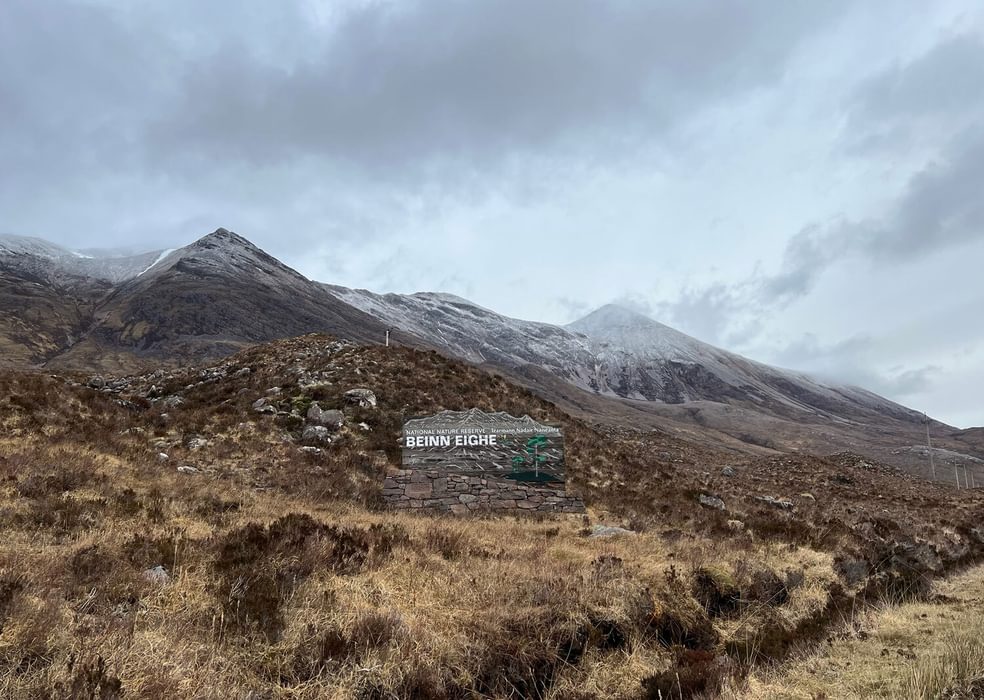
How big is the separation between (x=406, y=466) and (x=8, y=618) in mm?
13329

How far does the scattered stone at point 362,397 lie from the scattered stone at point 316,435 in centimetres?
290

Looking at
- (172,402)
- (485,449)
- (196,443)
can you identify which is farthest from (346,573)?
(172,402)

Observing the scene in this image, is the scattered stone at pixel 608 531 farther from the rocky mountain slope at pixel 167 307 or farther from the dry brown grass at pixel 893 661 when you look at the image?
the rocky mountain slope at pixel 167 307

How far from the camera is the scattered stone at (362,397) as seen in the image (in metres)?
24.2

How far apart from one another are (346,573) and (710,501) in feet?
54.0

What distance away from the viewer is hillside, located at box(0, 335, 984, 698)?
21.0ft

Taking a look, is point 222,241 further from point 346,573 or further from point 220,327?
point 346,573

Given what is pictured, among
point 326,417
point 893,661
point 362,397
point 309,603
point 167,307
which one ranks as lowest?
point 893,661

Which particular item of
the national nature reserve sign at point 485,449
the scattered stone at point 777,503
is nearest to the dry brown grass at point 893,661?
the national nature reserve sign at point 485,449

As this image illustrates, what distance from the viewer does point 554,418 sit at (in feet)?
97.3

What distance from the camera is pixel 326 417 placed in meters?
22.3

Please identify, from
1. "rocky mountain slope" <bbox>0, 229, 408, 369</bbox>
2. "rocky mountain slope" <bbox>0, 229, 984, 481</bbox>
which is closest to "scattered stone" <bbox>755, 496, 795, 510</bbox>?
"rocky mountain slope" <bbox>0, 229, 984, 481</bbox>

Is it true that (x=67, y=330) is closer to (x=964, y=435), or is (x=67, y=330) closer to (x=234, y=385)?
(x=234, y=385)

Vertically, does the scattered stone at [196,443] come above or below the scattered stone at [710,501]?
above
